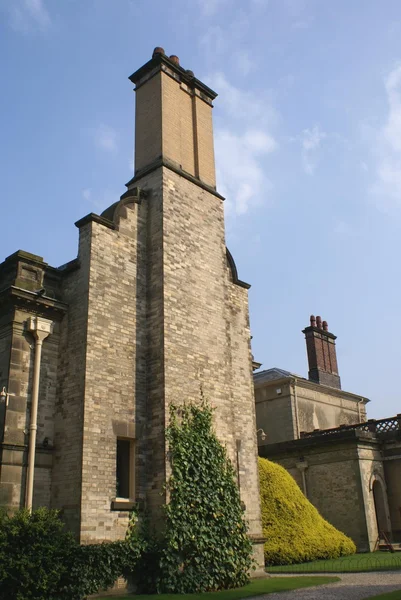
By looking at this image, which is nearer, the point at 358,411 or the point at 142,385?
the point at 142,385

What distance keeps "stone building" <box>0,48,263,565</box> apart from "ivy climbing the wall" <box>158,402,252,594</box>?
426 millimetres

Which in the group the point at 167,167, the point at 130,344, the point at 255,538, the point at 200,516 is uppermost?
the point at 167,167

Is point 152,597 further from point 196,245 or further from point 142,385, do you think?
point 196,245

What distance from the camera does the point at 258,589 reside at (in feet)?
42.2

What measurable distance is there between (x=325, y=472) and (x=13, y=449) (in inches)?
599

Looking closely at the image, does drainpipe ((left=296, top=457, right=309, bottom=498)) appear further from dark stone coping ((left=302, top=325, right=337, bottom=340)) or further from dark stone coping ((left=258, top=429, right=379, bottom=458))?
dark stone coping ((left=302, top=325, right=337, bottom=340))

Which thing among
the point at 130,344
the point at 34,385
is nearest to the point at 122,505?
the point at 34,385

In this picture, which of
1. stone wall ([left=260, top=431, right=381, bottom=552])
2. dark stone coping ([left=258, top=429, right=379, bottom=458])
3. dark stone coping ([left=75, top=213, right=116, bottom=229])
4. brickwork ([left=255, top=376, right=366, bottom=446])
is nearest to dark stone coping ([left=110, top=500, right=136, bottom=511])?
dark stone coping ([left=75, top=213, right=116, bottom=229])

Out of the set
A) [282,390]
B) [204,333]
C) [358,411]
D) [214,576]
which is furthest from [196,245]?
[358,411]

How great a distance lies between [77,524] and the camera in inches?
483

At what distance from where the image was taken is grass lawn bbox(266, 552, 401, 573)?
16125 mm

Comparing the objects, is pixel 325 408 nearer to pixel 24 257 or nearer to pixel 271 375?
pixel 271 375

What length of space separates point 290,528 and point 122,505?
769 cm

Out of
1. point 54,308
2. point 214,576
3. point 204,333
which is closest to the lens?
point 214,576
